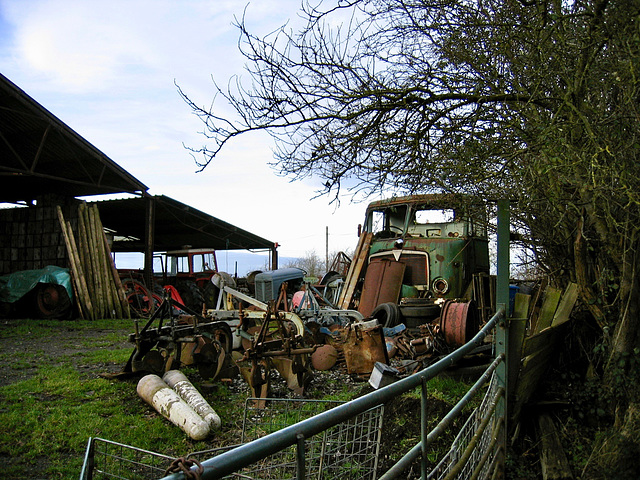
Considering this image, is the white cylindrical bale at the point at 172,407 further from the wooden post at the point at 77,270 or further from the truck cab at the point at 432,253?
the wooden post at the point at 77,270

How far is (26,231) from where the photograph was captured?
13414mm

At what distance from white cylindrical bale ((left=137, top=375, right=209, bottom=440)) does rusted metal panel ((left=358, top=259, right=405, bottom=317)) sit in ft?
16.1

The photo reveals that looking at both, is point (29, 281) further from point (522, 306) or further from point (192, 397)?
point (522, 306)

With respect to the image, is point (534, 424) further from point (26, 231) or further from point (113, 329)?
point (26, 231)

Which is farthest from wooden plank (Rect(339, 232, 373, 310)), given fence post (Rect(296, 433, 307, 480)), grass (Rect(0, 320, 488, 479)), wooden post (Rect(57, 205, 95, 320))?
fence post (Rect(296, 433, 307, 480))

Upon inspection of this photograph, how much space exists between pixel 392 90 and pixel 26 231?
1277cm

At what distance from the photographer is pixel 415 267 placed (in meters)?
9.44

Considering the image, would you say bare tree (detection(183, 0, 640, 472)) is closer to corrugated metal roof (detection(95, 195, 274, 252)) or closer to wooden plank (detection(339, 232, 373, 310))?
wooden plank (detection(339, 232, 373, 310))

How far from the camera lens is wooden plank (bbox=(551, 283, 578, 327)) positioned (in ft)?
16.5

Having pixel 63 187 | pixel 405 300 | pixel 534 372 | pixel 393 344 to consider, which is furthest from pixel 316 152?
pixel 63 187

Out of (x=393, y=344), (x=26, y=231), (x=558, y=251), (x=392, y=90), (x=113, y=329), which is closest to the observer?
(x=392, y=90)

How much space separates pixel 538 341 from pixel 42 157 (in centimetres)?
1355

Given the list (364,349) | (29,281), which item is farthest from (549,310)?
(29,281)

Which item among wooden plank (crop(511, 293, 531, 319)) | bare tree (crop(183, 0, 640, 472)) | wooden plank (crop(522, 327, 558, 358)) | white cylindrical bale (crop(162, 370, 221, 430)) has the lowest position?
white cylindrical bale (crop(162, 370, 221, 430))
